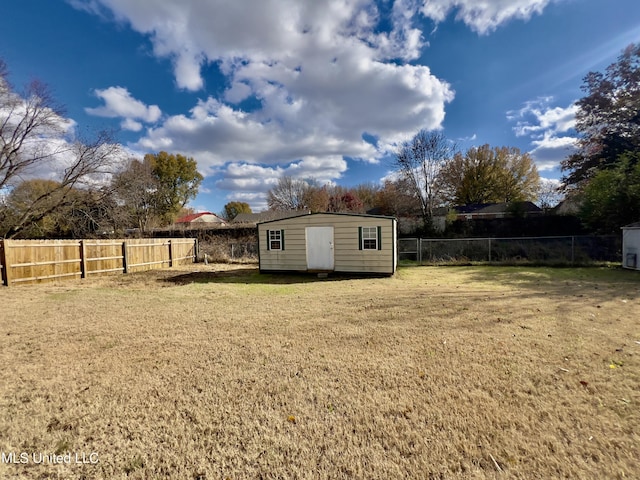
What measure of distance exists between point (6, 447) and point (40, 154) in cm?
1764

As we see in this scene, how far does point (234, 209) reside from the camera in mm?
→ 56562

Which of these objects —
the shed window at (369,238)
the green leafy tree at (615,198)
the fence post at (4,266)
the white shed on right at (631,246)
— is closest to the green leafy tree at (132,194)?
the fence post at (4,266)

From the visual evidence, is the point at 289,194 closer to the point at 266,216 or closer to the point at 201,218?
the point at 266,216

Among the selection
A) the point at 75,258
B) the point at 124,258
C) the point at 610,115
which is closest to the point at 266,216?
the point at 124,258


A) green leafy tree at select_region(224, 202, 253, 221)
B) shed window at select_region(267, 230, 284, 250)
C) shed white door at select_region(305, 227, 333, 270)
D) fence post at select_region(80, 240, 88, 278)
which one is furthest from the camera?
green leafy tree at select_region(224, 202, 253, 221)

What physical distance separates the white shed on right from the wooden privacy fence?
20.0 meters

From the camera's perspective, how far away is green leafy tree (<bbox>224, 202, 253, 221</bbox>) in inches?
2194

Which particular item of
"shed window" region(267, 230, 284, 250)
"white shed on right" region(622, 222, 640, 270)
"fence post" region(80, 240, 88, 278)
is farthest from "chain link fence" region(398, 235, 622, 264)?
"fence post" region(80, 240, 88, 278)

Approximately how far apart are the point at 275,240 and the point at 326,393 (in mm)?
9441

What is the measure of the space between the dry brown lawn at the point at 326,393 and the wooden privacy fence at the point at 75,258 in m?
5.45

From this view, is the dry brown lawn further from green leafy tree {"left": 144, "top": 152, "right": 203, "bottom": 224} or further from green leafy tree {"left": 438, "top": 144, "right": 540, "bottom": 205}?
green leafy tree {"left": 438, "top": 144, "right": 540, "bottom": 205}

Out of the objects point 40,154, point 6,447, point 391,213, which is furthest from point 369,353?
point 391,213

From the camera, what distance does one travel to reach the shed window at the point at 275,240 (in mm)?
11656

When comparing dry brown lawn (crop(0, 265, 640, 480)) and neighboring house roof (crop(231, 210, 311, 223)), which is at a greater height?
neighboring house roof (crop(231, 210, 311, 223))
